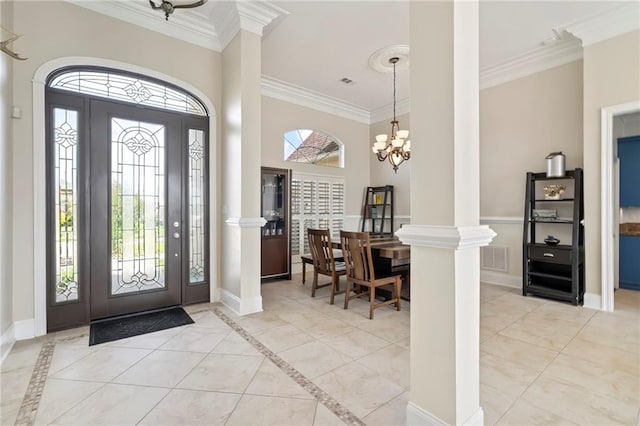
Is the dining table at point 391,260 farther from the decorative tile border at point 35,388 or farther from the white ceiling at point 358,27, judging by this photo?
the decorative tile border at point 35,388

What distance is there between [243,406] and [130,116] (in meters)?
3.23

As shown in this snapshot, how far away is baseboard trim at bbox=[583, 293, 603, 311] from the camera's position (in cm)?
363

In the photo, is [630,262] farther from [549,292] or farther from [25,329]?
[25,329]

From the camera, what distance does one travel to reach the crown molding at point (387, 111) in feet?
20.3

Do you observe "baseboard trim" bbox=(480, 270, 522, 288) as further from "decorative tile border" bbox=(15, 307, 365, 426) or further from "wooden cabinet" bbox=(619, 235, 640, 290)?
"decorative tile border" bbox=(15, 307, 365, 426)

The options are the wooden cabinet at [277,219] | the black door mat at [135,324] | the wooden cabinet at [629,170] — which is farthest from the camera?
the wooden cabinet at [277,219]

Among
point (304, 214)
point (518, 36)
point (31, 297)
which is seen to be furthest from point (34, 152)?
point (518, 36)

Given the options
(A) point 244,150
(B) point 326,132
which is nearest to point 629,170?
(B) point 326,132

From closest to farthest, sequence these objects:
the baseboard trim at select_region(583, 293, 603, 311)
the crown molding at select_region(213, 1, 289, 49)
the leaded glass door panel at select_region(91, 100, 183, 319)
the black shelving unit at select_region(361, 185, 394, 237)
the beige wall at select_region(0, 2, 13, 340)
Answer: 1. the beige wall at select_region(0, 2, 13, 340)
2. the leaded glass door panel at select_region(91, 100, 183, 319)
3. the crown molding at select_region(213, 1, 289, 49)
4. the baseboard trim at select_region(583, 293, 603, 311)
5. the black shelving unit at select_region(361, 185, 394, 237)

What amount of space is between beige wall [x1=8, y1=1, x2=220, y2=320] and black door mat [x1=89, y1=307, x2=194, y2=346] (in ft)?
2.02

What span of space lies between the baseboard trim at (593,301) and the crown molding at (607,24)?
3090 mm

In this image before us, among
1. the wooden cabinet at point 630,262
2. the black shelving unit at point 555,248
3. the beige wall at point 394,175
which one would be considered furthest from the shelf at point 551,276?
the beige wall at point 394,175

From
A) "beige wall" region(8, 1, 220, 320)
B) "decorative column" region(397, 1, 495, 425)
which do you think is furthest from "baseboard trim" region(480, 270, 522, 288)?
"beige wall" region(8, 1, 220, 320)

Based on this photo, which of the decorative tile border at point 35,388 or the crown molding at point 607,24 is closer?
the decorative tile border at point 35,388
